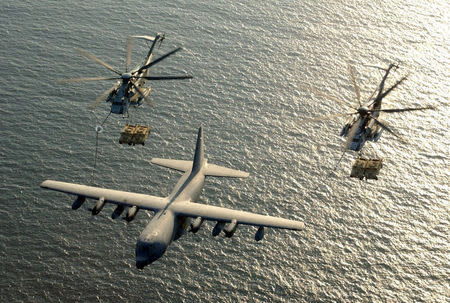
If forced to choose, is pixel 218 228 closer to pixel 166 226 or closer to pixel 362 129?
pixel 166 226

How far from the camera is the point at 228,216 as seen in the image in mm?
76875

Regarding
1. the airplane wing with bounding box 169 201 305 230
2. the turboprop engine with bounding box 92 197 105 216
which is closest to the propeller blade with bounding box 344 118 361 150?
the airplane wing with bounding box 169 201 305 230

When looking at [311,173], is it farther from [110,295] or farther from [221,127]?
[110,295]

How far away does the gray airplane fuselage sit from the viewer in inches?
2712

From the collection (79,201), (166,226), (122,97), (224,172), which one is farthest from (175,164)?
(166,226)

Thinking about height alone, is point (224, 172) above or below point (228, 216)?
above

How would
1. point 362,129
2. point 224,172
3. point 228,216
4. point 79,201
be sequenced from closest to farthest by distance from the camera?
1. point 228,216
2. point 79,201
3. point 224,172
4. point 362,129

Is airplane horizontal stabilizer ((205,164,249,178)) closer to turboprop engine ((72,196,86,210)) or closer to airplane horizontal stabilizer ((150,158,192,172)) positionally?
airplane horizontal stabilizer ((150,158,192,172))

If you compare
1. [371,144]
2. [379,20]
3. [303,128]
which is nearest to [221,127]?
[303,128]

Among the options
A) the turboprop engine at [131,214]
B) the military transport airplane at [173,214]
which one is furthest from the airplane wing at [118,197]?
the turboprop engine at [131,214]

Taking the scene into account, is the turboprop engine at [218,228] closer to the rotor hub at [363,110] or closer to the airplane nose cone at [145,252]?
the airplane nose cone at [145,252]

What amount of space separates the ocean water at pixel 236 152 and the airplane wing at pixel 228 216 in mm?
16276

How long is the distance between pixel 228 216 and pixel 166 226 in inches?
389

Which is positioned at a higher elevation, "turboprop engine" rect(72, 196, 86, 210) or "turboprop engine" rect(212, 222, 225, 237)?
"turboprop engine" rect(212, 222, 225, 237)
